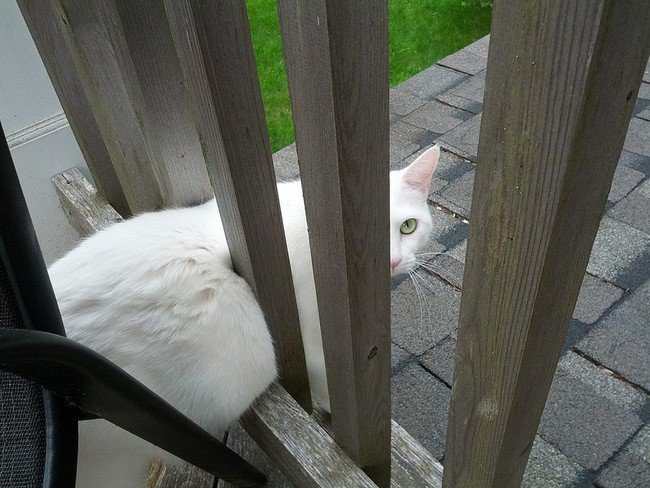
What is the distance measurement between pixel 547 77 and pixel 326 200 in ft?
1.29

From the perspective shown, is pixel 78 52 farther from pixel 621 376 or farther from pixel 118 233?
pixel 621 376

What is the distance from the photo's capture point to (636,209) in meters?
2.01

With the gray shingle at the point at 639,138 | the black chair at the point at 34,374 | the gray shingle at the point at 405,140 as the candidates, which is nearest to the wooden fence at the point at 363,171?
the black chair at the point at 34,374

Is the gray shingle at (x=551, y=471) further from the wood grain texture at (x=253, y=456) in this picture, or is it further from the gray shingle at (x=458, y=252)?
the gray shingle at (x=458, y=252)

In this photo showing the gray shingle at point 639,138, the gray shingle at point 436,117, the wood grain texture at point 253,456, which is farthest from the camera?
the gray shingle at point 436,117

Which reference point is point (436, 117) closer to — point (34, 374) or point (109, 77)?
point (109, 77)

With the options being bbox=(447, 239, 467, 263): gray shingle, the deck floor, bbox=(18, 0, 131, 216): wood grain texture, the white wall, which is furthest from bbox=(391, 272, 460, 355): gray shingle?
the white wall

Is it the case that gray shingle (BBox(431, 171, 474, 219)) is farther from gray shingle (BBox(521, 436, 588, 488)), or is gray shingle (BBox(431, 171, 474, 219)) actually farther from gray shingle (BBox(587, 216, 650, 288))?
gray shingle (BBox(521, 436, 588, 488))

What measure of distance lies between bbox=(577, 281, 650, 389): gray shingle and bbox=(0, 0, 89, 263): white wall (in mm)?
1681

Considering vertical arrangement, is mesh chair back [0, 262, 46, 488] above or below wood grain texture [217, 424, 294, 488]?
above

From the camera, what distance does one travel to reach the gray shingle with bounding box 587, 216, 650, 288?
5.90 feet

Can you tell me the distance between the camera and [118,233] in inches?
52.3

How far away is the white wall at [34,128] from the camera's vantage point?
1.69 m

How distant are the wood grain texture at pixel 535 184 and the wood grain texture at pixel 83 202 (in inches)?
53.1
